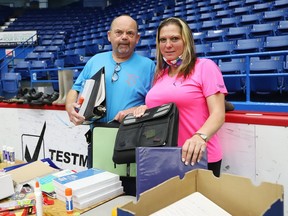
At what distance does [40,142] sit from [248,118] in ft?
6.30

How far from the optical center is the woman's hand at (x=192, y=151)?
1070mm

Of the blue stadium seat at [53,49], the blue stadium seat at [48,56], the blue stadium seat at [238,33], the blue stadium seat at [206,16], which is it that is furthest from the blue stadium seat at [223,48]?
the blue stadium seat at [53,49]

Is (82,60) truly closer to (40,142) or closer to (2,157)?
(40,142)

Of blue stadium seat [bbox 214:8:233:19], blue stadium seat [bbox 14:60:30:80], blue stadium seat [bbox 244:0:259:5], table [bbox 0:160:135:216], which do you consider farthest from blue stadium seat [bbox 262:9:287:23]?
blue stadium seat [bbox 14:60:30:80]

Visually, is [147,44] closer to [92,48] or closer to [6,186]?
[92,48]

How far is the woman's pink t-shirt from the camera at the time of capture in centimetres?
125

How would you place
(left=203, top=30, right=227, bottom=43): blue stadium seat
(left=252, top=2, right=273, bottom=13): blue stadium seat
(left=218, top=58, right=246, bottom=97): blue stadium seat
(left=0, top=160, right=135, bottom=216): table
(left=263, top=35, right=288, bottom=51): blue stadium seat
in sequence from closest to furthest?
(left=0, top=160, right=135, bottom=216): table < (left=218, top=58, right=246, bottom=97): blue stadium seat < (left=263, top=35, right=288, bottom=51): blue stadium seat < (left=203, top=30, right=227, bottom=43): blue stadium seat < (left=252, top=2, right=273, bottom=13): blue stadium seat

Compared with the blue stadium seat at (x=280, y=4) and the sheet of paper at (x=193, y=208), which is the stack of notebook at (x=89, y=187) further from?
the blue stadium seat at (x=280, y=4)

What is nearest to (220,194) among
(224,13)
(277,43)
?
(277,43)

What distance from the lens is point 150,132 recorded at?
1.24 metres

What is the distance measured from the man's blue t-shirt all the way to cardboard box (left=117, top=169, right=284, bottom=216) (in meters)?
0.72

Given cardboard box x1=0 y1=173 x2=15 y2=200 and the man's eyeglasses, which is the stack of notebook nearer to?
cardboard box x1=0 y1=173 x2=15 y2=200

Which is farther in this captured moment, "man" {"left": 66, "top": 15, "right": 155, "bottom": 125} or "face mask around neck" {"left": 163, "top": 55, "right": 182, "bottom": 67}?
"man" {"left": 66, "top": 15, "right": 155, "bottom": 125}

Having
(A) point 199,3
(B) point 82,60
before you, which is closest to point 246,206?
(B) point 82,60
